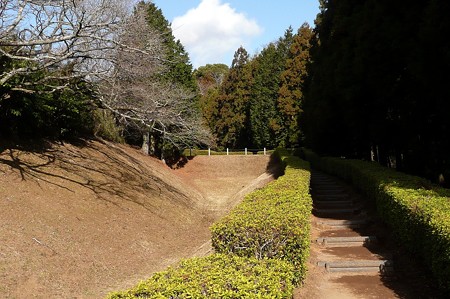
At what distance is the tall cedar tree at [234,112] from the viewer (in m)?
45.9

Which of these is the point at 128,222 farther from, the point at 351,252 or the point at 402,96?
the point at 402,96

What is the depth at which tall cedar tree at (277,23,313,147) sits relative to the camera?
38.7 metres


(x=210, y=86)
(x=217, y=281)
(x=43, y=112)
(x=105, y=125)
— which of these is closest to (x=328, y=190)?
(x=43, y=112)

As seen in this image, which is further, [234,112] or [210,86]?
[210,86]

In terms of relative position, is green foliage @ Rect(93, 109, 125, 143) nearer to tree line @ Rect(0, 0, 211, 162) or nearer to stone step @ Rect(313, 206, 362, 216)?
tree line @ Rect(0, 0, 211, 162)

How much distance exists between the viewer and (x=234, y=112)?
46500mm

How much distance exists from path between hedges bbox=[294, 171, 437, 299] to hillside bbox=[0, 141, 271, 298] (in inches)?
135

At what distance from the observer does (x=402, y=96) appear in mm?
12945

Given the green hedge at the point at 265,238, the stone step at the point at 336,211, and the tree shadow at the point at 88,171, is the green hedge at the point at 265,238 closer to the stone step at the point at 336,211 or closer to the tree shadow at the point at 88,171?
the stone step at the point at 336,211

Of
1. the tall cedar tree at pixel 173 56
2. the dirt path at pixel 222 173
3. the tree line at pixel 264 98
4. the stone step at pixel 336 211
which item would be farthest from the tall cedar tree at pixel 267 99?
the stone step at pixel 336 211

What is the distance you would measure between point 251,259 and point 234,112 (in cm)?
4306

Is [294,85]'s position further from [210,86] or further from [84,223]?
[84,223]

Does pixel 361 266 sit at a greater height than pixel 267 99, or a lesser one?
lesser

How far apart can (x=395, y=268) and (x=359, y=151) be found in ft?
57.7
